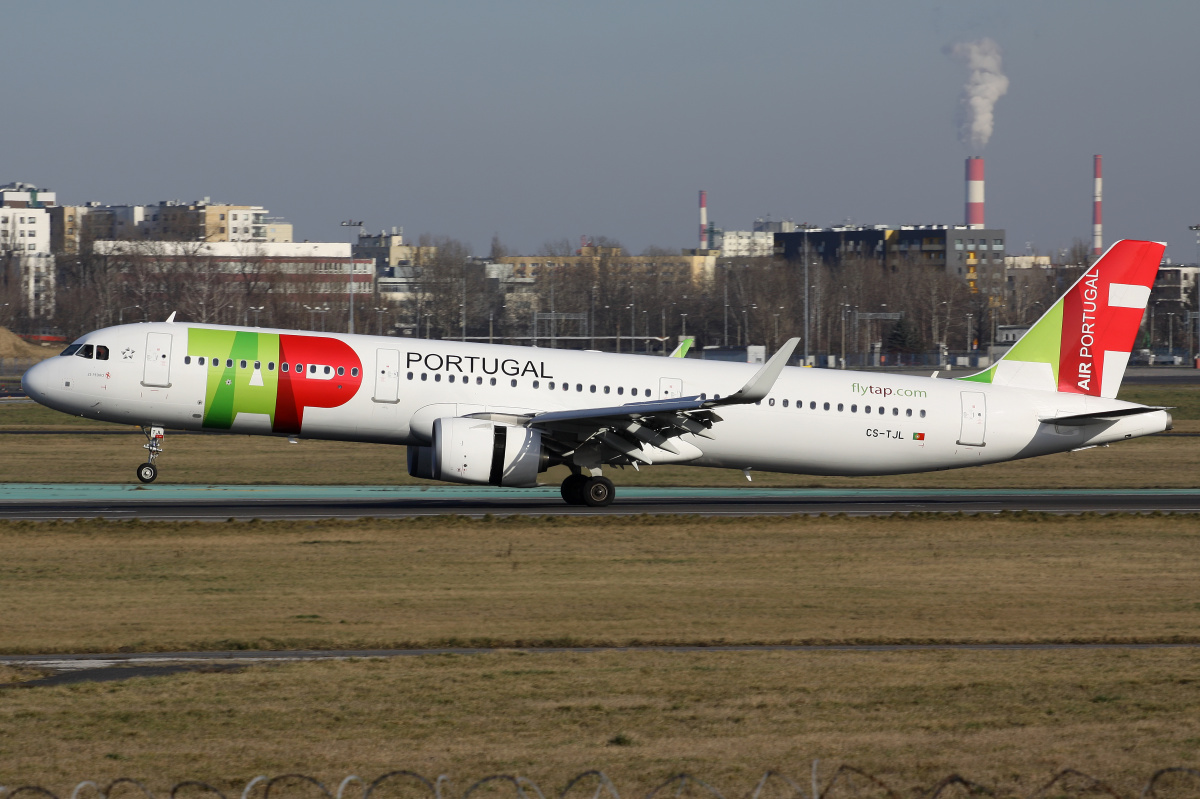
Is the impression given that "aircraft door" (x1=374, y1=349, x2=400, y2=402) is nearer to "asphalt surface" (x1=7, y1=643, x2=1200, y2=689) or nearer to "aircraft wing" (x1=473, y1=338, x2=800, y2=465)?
"aircraft wing" (x1=473, y1=338, x2=800, y2=465)

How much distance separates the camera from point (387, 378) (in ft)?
99.9

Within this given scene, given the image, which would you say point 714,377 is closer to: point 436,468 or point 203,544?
point 436,468

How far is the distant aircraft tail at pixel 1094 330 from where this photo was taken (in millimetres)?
34125

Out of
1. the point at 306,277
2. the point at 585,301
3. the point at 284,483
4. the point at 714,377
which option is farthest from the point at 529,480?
the point at 585,301

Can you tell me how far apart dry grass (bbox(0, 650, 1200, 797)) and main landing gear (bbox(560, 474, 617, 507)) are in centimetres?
1622

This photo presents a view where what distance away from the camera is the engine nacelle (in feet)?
96.0

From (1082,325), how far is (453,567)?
19.2 meters

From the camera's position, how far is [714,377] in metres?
32.7

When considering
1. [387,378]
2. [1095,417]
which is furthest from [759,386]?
[1095,417]

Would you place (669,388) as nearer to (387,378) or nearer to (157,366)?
(387,378)

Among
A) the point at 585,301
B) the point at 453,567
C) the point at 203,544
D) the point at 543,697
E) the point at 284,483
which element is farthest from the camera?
the point at 585,301

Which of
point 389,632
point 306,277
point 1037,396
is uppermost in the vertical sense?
point 306,277

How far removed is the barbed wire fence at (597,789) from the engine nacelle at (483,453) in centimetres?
1856

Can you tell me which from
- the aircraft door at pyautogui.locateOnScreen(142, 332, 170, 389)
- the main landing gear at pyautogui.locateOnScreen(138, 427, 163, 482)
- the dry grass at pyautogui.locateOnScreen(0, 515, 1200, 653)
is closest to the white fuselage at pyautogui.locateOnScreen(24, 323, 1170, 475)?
the aircraft door at pyautogui.locateOnScreen(142, 332, 170, 389)
